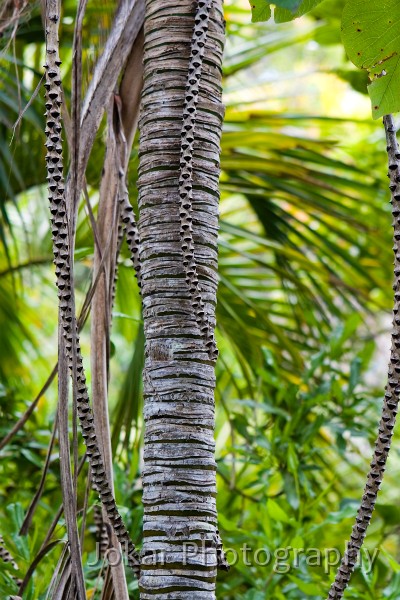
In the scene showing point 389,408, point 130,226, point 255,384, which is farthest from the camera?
point 255,384

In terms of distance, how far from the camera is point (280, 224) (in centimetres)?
193

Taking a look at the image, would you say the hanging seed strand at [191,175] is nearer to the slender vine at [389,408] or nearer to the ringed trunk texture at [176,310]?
the ringed trunk texture at [176,310]

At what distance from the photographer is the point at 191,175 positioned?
0.67 m

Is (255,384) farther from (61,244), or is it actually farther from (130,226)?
(61,244)

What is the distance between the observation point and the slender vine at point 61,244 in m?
0.60

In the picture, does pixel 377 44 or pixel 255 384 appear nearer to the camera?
pixel 377 44

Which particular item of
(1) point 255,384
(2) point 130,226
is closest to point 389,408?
(2) point 130,226

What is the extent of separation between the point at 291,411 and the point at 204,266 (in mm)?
855

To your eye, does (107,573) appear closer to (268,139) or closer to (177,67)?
(177,67)

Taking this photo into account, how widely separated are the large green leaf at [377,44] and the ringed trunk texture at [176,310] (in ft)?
0.49

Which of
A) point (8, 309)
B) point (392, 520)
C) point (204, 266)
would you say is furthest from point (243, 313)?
point (204, 266)

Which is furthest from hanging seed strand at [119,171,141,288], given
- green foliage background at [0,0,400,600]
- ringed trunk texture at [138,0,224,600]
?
green foliage background at [0,0,400,600]

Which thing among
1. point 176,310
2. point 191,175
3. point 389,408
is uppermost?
point 191,175

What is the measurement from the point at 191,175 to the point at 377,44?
0.71 ft
